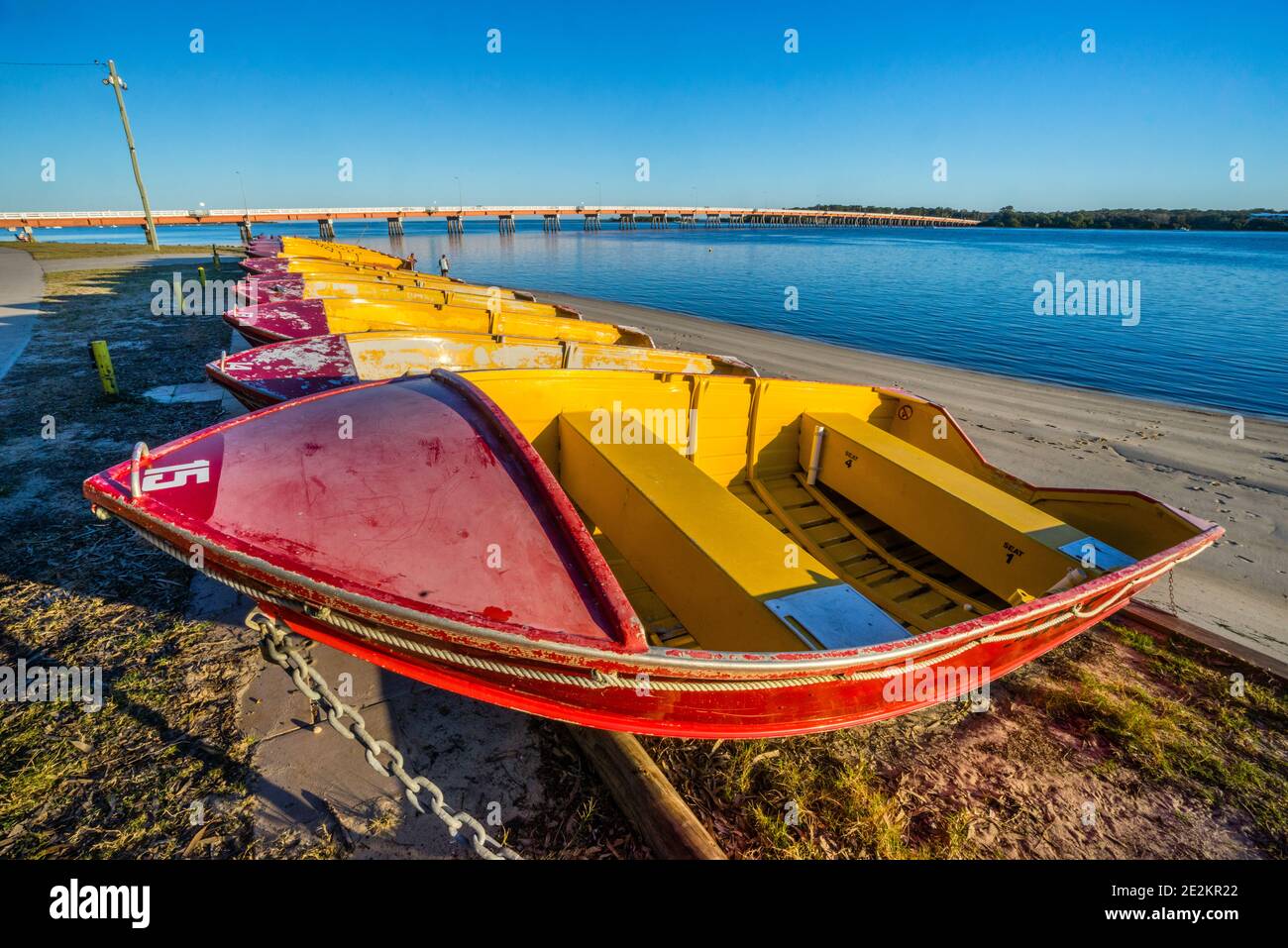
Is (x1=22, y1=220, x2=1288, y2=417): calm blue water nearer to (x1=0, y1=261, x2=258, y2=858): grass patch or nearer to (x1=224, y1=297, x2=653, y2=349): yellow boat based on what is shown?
(x1=224, y1=297, x2=653, y2=349): yellow boat

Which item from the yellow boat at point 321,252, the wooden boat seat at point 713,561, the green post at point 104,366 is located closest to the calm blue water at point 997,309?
the yellow boat at point 321,252

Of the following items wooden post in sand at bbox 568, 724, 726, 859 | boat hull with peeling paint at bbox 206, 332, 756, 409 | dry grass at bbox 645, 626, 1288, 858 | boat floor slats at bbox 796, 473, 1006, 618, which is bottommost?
dry grass at bbox 645, 626, 1288, 858

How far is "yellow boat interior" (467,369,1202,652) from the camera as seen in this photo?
12.1 ft

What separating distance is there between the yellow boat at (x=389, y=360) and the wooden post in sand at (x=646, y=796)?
4.81 m

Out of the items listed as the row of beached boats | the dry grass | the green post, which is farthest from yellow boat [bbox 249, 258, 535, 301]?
the dry grass

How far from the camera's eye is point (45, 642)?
14.0ft

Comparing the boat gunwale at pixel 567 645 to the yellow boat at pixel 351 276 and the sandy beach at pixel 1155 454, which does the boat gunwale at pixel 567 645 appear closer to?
the sandy beach at pixel 1155 454

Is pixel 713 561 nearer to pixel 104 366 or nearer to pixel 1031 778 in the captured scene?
pixel 1031 778

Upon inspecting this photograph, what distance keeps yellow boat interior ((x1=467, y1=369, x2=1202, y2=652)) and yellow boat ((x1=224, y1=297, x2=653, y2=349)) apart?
196 inches

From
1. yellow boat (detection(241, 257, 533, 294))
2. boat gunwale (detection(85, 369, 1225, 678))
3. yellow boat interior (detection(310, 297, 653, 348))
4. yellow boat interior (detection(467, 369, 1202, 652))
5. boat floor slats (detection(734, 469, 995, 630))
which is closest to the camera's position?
boat gunwale (detection(85, 369, 1225, 678))

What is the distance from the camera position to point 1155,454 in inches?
417

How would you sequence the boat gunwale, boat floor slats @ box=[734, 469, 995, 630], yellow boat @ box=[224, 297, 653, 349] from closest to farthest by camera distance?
the boat gunwale → boat floor slats @ box=[734, 469, 995, 630] → yellow boat @ box=[224, 297, 653, 349]

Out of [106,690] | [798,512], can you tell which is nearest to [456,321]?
[798,512]

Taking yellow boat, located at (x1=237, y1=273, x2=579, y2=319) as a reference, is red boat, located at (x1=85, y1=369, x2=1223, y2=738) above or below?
below
